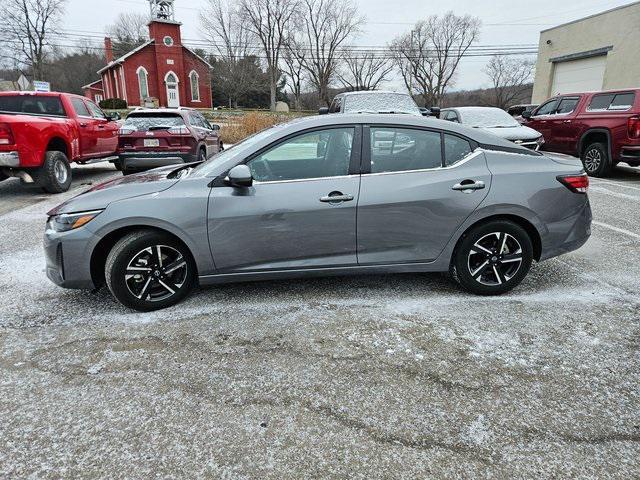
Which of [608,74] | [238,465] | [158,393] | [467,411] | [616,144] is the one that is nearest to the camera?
[238,465]

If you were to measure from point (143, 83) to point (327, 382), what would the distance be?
46785 millimetres

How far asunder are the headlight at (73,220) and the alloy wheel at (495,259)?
299cm

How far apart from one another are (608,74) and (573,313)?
76.2ft

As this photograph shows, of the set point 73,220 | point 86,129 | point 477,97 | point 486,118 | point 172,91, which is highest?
point 477,97

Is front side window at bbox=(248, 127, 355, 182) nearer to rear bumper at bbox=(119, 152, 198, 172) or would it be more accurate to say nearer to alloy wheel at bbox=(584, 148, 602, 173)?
rear bumper at bbox=(119, 152, 198, 172)

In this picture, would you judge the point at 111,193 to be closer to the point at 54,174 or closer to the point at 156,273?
the point at 156,273

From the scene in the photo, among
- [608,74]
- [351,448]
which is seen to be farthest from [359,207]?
[608,74]

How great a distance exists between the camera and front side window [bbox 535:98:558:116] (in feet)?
35.9

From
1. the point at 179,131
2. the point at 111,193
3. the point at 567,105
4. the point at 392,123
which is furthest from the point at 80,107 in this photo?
the point at 567,105

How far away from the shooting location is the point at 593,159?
9656 mm

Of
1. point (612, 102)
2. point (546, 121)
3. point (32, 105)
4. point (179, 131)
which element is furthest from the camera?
point (546, 121)

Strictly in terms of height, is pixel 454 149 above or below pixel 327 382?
above

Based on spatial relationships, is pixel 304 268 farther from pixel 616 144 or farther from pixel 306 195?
pixel 616 144

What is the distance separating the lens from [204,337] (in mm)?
3020
